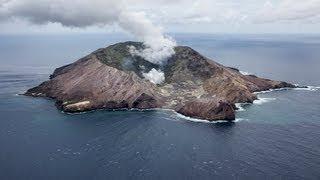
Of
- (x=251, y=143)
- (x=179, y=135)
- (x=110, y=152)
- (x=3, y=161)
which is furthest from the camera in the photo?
(x=179, y=135)

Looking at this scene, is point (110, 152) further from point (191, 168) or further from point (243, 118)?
point (243, 118)

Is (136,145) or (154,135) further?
(154,135)

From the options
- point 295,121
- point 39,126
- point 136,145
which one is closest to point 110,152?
point 136,145

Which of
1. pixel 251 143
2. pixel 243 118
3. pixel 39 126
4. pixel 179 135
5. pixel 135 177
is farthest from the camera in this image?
pixel 243 118

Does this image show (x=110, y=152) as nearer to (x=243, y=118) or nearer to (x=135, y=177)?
(x=135, y=177)

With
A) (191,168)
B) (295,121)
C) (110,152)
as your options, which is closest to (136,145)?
(110,152)

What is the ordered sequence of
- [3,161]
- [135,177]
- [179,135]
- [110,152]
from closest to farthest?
[135,177] → [3,161] → [110,152] → [179,135]

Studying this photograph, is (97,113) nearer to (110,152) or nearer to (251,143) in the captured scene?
(110,152)

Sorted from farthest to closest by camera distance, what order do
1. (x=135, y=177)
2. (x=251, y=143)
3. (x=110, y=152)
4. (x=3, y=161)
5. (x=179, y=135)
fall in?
(x=179, y=135), (x=251, y=143), (x=110, y=152), (x=3, y=161), (x=135, y=177)

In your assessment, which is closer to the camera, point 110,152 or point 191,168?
point 191,168
